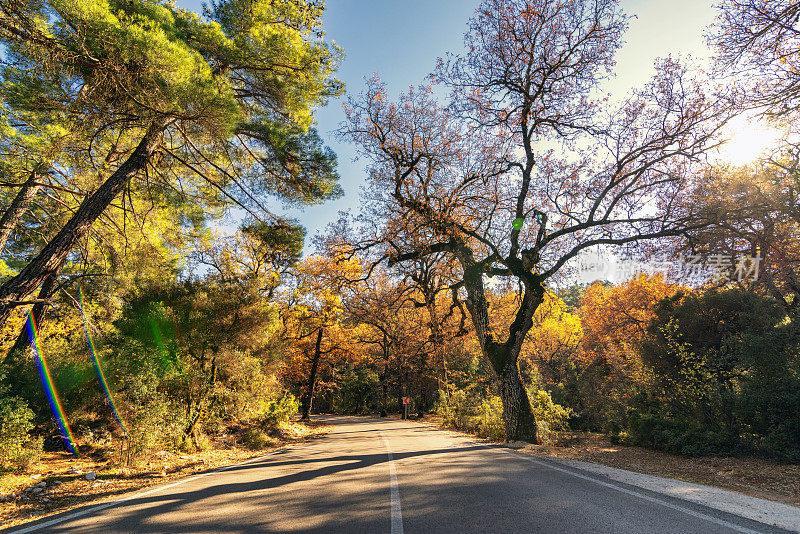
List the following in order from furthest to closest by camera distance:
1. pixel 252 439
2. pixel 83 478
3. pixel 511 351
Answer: pixel 252 439 < pixel 511 351 < pixel 83 478

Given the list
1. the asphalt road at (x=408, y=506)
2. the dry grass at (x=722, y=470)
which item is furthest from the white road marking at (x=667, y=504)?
the dry grass at (x=722, y=470)

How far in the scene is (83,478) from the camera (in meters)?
6.10

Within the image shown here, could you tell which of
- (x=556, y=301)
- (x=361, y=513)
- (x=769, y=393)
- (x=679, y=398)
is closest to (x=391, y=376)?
(x=556, y=301)

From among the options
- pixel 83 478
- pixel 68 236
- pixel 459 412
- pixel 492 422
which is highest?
pixel 68 236

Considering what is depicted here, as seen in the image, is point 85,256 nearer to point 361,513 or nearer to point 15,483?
point 15,483

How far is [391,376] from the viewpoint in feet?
126

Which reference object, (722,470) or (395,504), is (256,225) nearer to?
(395,504)

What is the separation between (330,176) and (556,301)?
1090cm

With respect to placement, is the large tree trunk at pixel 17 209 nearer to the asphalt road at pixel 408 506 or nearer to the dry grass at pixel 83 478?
the dry grass at pixel 83 478

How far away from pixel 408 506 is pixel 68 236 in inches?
335

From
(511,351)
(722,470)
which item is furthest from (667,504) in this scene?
(511,351)

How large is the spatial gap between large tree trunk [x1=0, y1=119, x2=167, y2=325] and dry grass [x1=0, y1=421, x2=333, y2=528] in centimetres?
306

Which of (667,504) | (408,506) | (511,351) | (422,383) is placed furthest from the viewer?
(422,383)

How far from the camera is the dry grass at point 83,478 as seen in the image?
4.59m
